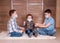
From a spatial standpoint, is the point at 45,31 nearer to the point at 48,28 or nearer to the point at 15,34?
the point at 48,28

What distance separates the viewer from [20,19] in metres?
4.66

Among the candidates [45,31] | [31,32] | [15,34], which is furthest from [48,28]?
[15,34]

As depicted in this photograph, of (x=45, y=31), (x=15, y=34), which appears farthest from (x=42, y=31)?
(x=15, y=34)

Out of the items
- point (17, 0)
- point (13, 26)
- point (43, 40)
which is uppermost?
point (17, 0)

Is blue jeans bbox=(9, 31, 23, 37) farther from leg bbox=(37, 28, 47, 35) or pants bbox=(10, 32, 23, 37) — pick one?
leg bbox=(37, 28, 47, 35)

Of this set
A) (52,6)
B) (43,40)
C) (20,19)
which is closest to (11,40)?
(43,40)

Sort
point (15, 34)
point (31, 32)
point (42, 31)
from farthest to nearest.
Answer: point (42, 31)
point (31, 32)
point (15, 34)

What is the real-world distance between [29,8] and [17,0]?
0.42 metres

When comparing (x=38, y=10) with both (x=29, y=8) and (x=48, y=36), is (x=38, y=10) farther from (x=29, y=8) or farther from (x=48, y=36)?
(x=48, y=36)

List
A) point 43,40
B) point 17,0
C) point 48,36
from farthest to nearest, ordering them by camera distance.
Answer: point 17,0
point 48,36
point 43,40

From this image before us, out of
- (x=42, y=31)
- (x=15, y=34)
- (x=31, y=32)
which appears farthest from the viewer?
(x=42, y=31)

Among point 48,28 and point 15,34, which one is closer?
point 15,34

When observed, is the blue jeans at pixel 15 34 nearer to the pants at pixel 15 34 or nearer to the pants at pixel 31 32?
the pants at pixel 15 34

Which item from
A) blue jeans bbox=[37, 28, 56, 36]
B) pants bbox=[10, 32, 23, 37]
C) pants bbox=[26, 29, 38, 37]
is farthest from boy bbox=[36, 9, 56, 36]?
pants bbox=[10, 32, 23, 37]
